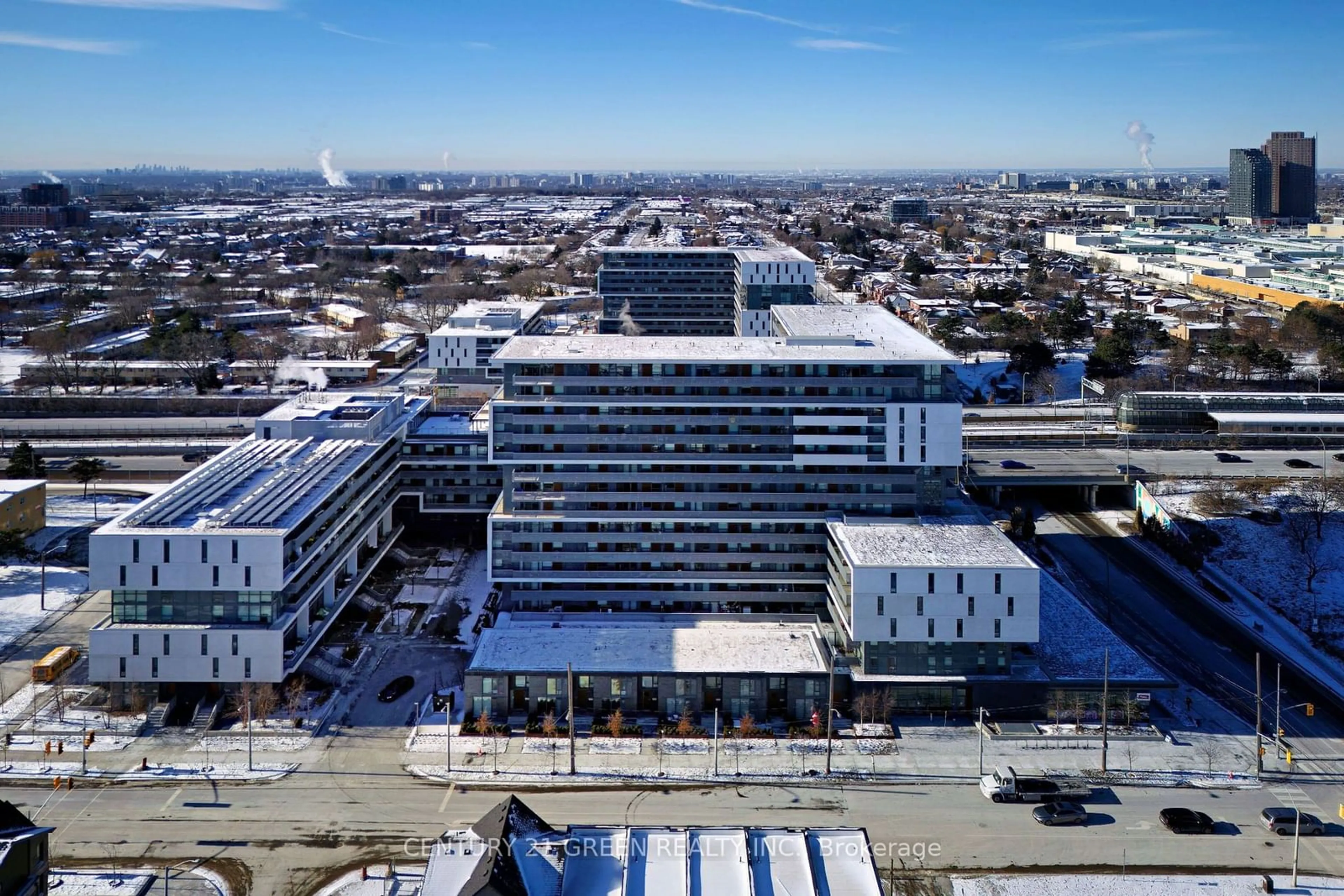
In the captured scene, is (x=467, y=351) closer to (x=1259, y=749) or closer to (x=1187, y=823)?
(x=1259, y=749)

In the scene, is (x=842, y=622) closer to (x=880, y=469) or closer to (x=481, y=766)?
(x=880, y=469)

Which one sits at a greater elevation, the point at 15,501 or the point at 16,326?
the point at 16,326

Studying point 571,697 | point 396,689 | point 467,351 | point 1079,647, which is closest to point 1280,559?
point 1079,647

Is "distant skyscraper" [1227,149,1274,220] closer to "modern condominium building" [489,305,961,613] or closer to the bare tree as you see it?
"modern condominium building" [489,305,961,613]

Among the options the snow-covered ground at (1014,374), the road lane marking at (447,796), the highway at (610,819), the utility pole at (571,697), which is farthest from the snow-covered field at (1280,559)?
the road lane marking at (447,796)

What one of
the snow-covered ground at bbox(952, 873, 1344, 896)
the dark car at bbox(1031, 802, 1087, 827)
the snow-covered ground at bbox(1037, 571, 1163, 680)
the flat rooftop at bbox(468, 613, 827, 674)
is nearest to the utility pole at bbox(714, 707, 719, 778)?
the flat rooftop at bbox(468, 613, 827, 674)

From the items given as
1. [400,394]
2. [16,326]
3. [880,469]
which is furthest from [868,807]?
[16,326]
